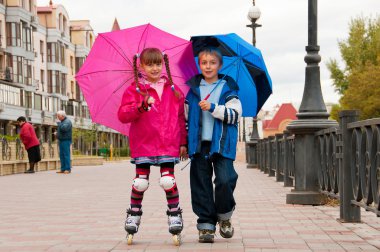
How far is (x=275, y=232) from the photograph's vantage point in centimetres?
630

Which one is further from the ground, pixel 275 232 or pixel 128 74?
pixel 128 74

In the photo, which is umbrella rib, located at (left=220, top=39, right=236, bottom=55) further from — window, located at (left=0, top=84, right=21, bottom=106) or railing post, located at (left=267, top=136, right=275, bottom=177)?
window, located at (left=0, top=84, right=21, bottom=106)

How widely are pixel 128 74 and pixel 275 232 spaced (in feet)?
6.34

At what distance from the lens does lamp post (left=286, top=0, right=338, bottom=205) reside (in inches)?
359

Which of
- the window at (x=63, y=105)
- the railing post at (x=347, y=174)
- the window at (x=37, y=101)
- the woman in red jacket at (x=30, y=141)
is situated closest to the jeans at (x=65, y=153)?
the woman in red jacket at (x=30, y=141)

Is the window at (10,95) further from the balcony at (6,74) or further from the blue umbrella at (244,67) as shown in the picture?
the blue umbrella at (244,67)

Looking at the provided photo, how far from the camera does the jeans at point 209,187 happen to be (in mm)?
5684

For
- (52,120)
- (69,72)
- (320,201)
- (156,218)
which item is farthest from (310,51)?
(69,72)

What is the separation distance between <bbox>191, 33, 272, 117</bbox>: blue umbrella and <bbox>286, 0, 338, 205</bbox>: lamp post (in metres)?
3.06

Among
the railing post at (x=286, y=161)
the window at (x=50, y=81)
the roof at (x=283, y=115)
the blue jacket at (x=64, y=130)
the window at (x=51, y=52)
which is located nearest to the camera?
the railing post at (x=286, y=161)

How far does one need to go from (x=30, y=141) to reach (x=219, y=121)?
16973 mm

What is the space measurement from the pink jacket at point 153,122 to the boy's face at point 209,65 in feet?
1.01

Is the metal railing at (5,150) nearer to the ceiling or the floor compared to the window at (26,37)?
nearer to the floor

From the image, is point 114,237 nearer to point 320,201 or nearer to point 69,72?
point 320,201
